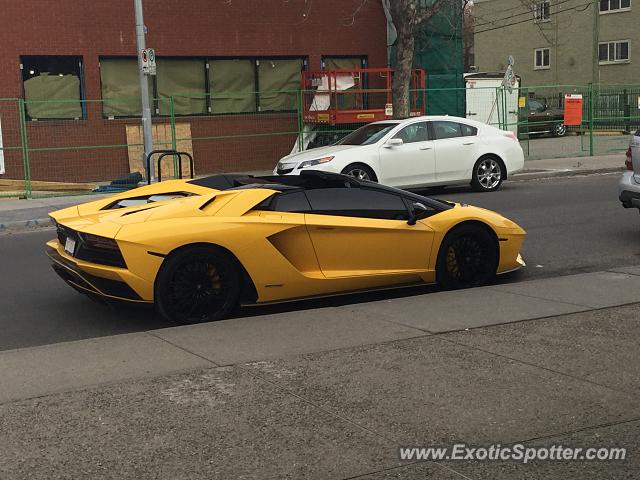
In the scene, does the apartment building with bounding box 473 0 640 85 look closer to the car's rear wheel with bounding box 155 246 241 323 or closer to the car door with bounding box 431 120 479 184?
the car door with bounding box 431 120 479 184

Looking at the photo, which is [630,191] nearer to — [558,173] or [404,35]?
[558,173]

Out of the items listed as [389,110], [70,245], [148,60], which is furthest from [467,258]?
[389,110]

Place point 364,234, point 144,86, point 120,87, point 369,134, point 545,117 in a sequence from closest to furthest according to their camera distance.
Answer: point 364,234 < point 369,134 < point 144,86 < point 120,87 < point 545,117

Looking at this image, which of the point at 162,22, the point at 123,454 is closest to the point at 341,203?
the point at 123,454

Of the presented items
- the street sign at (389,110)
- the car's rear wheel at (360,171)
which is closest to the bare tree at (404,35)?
the street sign at (389,110)

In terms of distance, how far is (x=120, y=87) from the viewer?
71.5ft

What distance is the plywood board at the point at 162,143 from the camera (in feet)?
71.5

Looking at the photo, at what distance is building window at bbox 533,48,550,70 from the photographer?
48.4 metres

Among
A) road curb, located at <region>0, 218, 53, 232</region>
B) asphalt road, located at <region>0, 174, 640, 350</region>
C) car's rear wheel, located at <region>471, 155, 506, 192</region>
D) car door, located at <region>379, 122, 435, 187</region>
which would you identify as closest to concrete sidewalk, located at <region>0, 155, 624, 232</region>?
road curb, located at <region>0, 218, 53, 232</region>

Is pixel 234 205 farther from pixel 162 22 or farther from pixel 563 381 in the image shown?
pixel 162 22

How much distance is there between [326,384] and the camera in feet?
17.8

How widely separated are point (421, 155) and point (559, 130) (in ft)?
70.1

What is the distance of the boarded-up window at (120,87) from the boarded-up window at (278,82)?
349 cm

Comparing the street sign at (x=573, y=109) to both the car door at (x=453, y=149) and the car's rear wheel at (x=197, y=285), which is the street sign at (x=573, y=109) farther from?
the car's rear wheel at (x=197, y=285)
